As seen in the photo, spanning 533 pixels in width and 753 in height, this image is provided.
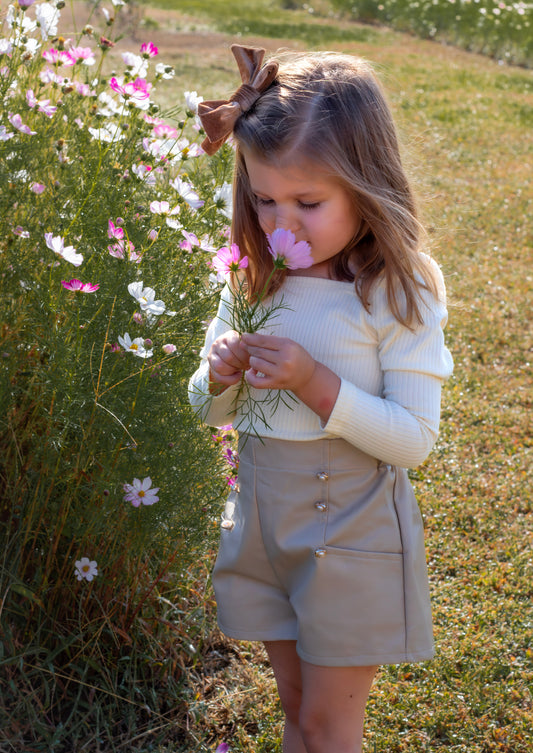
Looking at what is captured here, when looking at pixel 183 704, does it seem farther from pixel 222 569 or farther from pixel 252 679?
pixel 222 569

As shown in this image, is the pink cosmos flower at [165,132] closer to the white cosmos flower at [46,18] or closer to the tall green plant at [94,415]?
the tall green plant at [94,415]

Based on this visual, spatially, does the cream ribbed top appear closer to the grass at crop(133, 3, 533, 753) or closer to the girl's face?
the girl's face

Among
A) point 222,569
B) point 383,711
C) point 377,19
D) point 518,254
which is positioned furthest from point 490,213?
point 377,19

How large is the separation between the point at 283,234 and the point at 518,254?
512 centimetres

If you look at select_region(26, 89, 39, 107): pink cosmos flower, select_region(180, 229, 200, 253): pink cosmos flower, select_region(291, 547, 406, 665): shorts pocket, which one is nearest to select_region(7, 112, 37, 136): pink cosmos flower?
select_region(26, 89, 39, 107): pink cosmos flower

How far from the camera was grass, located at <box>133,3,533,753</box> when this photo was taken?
7.50ft

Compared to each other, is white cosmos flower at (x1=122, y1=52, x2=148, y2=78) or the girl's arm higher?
white cosmos flower at (x1=122, y1=52, x2=148, y2=78)

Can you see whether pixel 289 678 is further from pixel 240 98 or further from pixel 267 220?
pixel 240 98

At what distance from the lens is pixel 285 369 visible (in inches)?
58.7

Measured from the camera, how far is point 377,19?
1873cm

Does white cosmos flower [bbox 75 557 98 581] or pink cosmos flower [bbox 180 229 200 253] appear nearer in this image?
pink cosmos flower [bbox 180 229 200 253]

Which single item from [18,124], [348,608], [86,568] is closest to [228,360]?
[348,608]

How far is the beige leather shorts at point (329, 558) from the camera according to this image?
1.63 meters

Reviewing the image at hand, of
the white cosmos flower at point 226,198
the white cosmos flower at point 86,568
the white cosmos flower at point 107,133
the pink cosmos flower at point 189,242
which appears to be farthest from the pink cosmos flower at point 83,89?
the white cosmos flower at point 86,568
